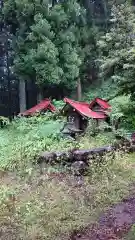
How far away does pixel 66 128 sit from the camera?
12.3 m

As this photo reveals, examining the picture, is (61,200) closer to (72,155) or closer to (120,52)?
(72,155)

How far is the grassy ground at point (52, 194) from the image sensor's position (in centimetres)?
585

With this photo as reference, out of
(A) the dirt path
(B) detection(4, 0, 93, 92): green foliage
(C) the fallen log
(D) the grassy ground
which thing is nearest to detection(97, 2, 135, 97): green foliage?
(D) the grassy ground

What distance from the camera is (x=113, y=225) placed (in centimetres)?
599

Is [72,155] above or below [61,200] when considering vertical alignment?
above

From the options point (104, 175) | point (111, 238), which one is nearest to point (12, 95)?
point (104, 175)

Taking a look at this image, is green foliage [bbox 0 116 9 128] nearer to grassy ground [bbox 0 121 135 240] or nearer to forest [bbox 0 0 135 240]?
forest [bbox 0 0 135 240]

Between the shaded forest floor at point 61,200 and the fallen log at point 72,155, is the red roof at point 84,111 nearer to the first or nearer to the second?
the fallen log at point 72,155

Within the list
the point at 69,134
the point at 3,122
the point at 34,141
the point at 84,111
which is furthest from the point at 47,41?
the point at 34,141

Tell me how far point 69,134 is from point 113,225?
245 inches

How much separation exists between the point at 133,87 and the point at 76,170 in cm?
448

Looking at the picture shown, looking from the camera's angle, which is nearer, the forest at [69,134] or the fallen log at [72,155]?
the forest at [69,134]

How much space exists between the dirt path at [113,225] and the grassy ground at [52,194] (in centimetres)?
16

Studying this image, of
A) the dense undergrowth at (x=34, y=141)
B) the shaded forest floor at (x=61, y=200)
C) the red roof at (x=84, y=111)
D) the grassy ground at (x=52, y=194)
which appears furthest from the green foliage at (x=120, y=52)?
the shaded forest floor at (x=61, y=200)
